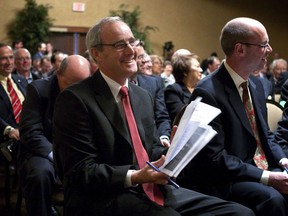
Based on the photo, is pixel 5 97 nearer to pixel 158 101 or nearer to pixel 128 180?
pixel 158 101

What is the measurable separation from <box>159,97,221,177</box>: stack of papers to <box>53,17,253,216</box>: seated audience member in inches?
4.2

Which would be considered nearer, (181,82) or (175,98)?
(175,98)

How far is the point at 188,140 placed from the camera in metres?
1.70

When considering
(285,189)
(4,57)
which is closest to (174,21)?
(4,57)

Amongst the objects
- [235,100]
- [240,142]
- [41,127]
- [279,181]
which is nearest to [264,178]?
[279,181]

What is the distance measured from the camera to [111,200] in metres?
1.91

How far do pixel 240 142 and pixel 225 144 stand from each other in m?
0.08

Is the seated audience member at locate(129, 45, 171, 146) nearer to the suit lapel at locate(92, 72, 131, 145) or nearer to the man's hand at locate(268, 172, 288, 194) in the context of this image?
the man's hand at locate(268, 172, 288, 194)

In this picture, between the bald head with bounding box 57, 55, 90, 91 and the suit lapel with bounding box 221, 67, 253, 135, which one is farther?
the bald head with bounding box 57, 55, 90, 91

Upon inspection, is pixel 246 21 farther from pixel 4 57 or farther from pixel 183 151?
pixel 4 57

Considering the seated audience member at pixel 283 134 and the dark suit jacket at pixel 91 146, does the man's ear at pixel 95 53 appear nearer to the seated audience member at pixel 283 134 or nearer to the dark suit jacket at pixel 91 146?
the dark suit jacket at pixel 91 146

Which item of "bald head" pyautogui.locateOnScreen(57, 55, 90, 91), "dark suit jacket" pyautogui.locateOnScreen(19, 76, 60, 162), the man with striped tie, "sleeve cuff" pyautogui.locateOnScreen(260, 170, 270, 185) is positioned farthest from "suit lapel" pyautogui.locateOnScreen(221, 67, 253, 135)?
the man with striped tie

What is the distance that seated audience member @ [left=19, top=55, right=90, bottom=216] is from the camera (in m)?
2.84

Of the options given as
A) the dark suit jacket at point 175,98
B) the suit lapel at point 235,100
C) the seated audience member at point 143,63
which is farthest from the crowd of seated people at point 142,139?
the seated audience member at point 143,63
